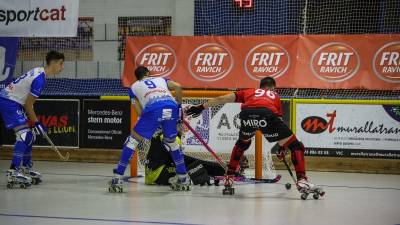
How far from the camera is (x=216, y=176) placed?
28.9 ft

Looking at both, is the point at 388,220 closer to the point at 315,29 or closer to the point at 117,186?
the point at 117,186

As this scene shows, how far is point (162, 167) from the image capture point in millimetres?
8812

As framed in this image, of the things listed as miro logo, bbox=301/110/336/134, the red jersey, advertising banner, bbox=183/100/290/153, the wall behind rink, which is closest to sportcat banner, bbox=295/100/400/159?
miro logo, bbox=301/110/336/134

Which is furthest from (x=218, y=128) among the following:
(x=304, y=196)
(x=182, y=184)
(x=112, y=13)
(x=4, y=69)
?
(x=112, y=13)

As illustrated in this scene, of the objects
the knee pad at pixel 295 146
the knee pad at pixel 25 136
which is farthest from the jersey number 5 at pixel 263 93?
the knee pad at pixel 25 136

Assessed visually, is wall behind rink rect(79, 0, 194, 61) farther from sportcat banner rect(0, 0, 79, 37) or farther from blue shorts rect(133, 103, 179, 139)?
blue shorts rect(133, 103, 179, 139)

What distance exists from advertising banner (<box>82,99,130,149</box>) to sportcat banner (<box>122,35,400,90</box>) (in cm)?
108

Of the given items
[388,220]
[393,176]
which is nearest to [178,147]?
[388,220]

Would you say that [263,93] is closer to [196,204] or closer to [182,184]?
[182,184]

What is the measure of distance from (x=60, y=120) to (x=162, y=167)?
13.6 ft

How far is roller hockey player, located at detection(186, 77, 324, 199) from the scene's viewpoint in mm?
7719

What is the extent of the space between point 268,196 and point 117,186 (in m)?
1.82

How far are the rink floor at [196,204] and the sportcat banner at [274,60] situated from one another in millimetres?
2502

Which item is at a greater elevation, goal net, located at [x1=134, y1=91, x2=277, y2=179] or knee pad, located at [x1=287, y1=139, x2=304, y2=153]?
goal net, located at [x1=134, y1=91, x2=277, y2=179]
